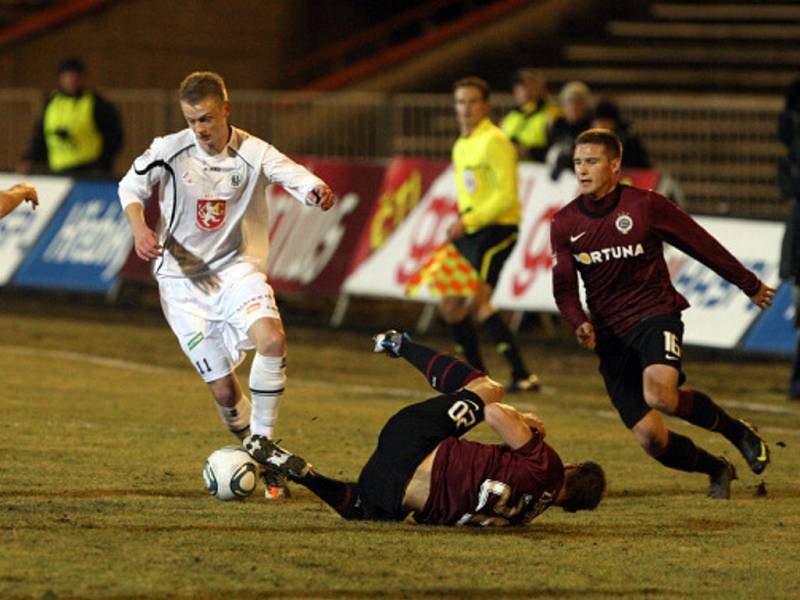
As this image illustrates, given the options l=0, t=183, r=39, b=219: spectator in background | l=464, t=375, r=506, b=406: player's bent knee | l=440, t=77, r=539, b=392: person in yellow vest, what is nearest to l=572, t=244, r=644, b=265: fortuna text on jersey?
l=464, t=375, r=506, b=406: player's bent knee

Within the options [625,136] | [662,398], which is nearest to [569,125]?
[625,136]

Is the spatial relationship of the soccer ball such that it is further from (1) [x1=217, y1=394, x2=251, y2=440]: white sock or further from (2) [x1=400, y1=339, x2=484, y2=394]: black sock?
(1) [x1=217, y1=394, x2=251, y2=440]: white sock

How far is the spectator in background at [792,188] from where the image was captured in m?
13.0

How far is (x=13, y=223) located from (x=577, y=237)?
11.6 meters

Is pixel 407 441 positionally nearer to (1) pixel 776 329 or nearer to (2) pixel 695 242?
(2) pixel 695 242

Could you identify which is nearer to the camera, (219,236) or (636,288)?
(219,236)

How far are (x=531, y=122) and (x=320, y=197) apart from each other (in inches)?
340

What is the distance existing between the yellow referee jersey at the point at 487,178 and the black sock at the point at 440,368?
206 inches

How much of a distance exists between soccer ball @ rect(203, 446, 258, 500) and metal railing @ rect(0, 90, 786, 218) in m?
10.2

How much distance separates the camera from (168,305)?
9.30 metres

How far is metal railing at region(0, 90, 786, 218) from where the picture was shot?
61.3 feet

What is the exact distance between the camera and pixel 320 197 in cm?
885

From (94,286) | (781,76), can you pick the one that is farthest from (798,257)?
(781,76)

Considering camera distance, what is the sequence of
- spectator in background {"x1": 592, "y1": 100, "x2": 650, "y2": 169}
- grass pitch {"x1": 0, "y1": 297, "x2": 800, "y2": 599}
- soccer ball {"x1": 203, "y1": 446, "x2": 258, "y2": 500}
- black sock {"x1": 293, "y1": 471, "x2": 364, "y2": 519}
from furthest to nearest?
spectator in background {"x1": 592, "y1": 100, "x2": 650, "y2": 169} < soccer ball {"x1": 203, "y1": 446, "x2": 258, "y2": 500} < black sock {"x1": 293, "y1": 471, "x2": 364, "y2": 519} < grass pitch {"x1": 0, "y1": 297, "x2": 800, "y2": 599}
